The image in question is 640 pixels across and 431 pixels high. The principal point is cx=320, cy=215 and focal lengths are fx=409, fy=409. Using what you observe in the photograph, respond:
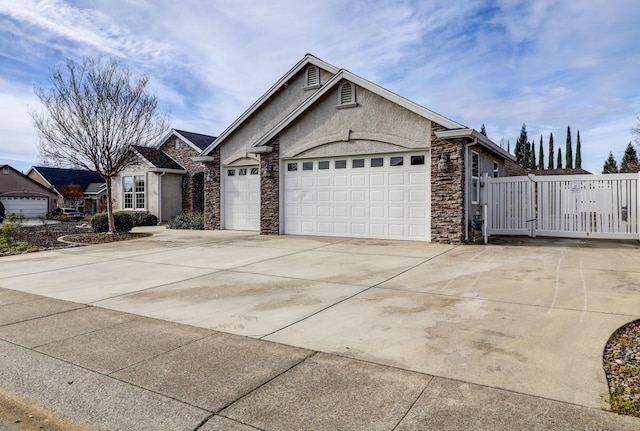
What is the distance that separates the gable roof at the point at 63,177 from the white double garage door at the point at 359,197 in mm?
38793

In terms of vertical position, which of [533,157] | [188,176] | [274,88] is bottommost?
[188,176]

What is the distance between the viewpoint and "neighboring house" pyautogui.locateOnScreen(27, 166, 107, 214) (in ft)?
136

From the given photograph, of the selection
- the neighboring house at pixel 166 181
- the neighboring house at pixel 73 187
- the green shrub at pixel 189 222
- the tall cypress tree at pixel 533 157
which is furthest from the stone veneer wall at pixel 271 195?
the tall cypress tree at pixel 533 157

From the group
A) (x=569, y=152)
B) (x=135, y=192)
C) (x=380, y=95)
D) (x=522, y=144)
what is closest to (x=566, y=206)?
(x=380, y=95)

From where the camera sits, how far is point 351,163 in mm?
14523

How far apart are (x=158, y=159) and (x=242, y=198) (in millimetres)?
8184

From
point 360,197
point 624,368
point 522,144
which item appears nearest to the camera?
point 624,368

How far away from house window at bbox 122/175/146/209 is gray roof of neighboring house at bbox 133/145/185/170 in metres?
1.33

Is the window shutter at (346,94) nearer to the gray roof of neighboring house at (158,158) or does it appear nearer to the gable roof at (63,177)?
the gray roof of neighboring house at (158,158)

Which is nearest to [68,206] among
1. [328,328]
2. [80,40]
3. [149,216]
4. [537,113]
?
[149,216]

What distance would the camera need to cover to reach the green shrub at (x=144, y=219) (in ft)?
72.1

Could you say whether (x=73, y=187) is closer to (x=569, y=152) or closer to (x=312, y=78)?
(x=312, y=78)

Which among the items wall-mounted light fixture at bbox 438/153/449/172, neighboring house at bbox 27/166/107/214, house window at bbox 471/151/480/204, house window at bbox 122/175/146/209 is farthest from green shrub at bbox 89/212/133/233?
neighboring house at bbox 27/166/107/214

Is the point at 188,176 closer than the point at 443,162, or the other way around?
the point at 443,162
